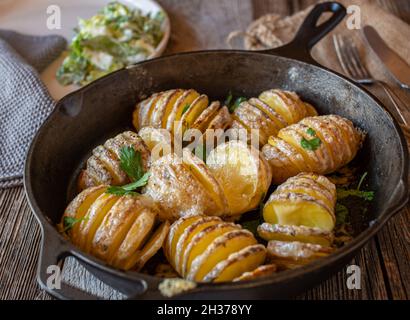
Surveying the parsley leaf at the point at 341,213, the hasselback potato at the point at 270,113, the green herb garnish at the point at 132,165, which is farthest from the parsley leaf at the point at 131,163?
the parsley leaf at the point at 341,213

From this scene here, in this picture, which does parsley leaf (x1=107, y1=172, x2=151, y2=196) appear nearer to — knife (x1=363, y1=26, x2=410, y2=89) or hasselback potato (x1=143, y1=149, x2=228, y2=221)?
hasselback potato (x1=143, y1=149, x2=228, y2=221)

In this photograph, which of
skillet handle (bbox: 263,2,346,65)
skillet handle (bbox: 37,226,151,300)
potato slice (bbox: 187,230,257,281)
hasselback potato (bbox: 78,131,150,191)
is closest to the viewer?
skillet handle (bbox: 37,226,151,300)

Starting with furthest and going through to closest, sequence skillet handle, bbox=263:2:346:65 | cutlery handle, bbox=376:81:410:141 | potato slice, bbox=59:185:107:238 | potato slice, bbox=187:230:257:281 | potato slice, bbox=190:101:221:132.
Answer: skillet handle, bbox=263:2:346:65, cutlery handle, bbox=376:81:410:141, potato slice, bbox=190:101:221:132, potato slice, bbox=59:185:107:238, potato slice, bbox=187:230:257:281

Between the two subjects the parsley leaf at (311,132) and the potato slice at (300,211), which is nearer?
the potato slice at (300,211)

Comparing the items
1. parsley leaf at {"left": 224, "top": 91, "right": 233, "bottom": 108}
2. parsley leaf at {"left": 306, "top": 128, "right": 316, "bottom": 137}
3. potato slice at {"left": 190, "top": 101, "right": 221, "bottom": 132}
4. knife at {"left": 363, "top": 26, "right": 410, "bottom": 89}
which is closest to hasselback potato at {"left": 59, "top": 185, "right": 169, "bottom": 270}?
potato slice at {"left": 190, "top": 101, "right": 221, "bottom": 132}

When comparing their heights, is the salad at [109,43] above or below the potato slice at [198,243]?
below

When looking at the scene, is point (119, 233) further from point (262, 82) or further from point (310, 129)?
point (262, 82)

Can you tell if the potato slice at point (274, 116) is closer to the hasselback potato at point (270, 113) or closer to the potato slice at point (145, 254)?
the hasselback potato at point (270, 113)
